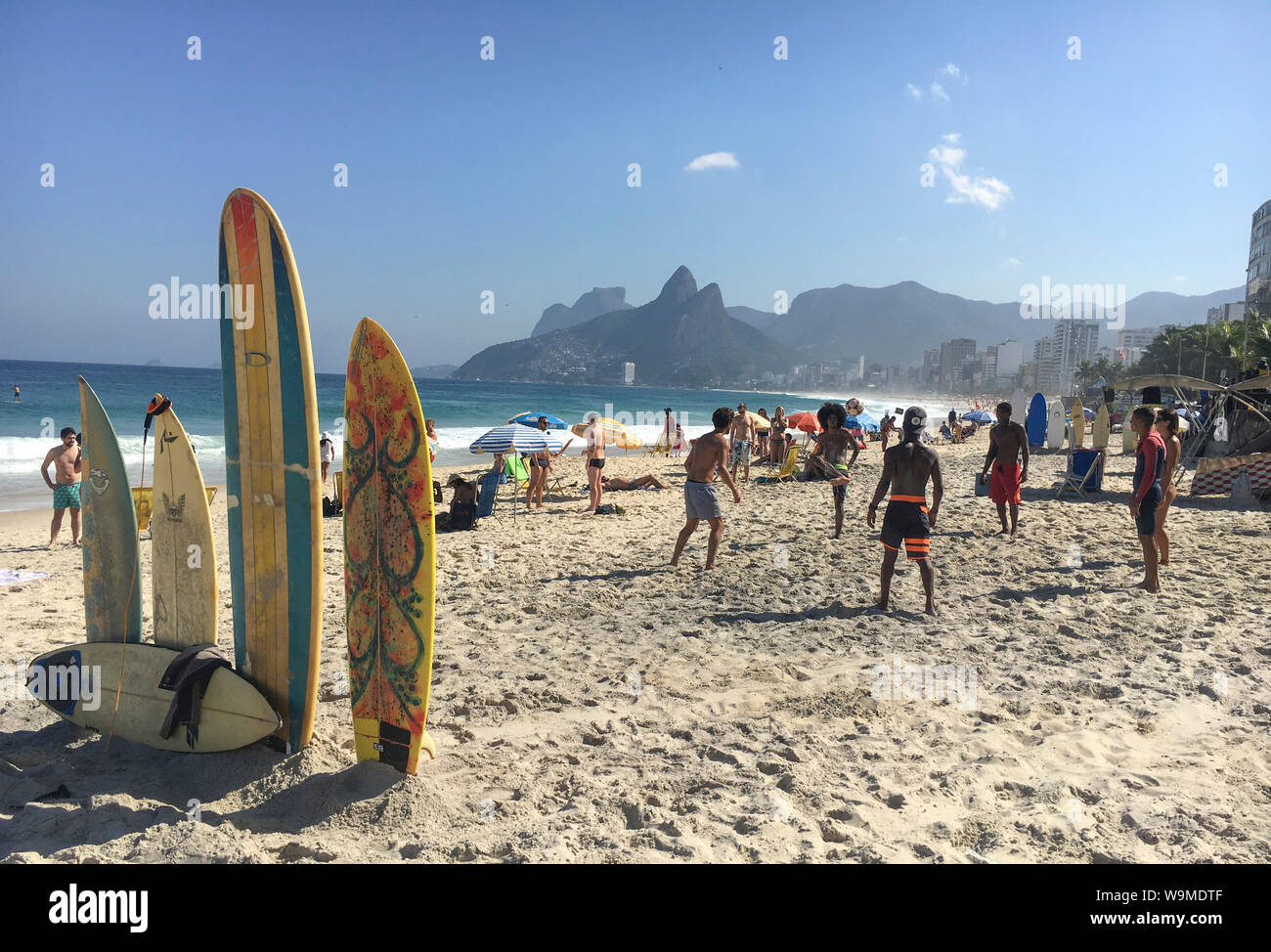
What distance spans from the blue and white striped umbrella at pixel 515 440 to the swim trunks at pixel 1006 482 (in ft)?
19.9

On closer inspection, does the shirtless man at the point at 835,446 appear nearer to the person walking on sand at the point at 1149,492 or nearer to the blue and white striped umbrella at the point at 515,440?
the person walking on sand at the point at 1149,492

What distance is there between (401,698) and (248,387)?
5.24ft

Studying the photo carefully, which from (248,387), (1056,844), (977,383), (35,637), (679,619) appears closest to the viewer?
(1056,844)

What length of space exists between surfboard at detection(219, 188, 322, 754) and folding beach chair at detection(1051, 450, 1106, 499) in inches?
420

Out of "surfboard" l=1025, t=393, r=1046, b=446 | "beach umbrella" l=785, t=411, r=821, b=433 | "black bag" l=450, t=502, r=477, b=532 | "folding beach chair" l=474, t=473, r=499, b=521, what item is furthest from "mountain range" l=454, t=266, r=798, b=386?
"black bag" l=450, t=502, r=477, b=532

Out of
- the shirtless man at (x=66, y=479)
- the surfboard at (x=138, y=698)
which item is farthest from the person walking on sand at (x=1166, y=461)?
the shirtless man at (x=66, y=479)

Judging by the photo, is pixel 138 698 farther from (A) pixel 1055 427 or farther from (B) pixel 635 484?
(A) pixel 1055 427

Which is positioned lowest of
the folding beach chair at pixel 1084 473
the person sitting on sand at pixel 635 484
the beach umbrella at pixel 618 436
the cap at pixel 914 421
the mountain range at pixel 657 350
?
the person sitting on sand at pixel 635 484

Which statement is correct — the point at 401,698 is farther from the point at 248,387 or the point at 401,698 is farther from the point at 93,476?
the point at 93,476

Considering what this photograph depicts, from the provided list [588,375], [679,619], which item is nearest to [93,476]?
[679,619]

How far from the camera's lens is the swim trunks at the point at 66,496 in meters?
7.85

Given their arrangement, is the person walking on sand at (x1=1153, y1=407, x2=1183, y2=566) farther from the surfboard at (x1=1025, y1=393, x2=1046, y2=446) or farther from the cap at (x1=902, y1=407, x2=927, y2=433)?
the surfboard at (x1=1025, y1=393, x2=1046, y2=446)

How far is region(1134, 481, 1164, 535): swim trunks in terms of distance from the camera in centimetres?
585

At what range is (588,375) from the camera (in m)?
130
